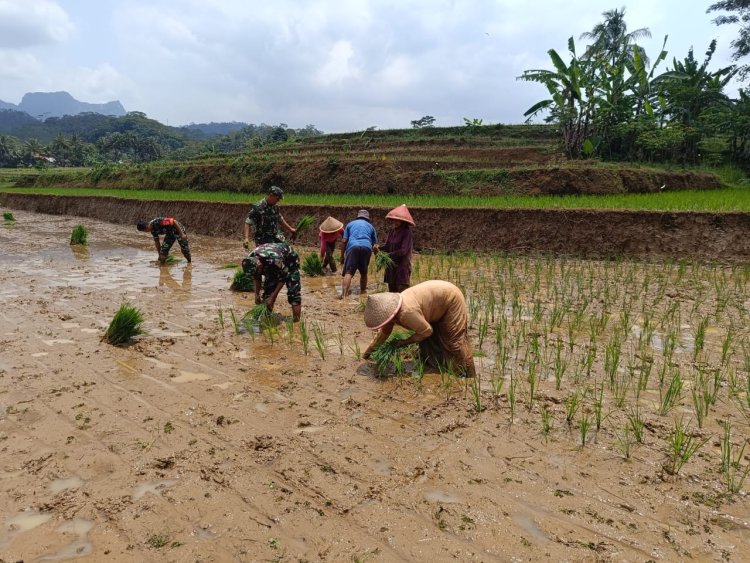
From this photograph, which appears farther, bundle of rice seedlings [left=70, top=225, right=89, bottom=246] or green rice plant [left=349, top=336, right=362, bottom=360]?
bundle of rice seedlings [left=70, top=225, right=89, bottom=246]

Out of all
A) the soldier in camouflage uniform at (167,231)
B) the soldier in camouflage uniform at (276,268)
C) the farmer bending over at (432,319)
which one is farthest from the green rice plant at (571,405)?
the soldier in camouflage uniform at (167,231)

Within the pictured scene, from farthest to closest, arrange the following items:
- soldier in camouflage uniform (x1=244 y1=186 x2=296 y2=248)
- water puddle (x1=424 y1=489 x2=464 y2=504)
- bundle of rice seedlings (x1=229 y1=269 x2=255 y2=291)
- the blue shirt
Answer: bundle of rice seedlings (x1=229 y1=269 x2=255 y2=291) < the blue shirt < soldier in camouflage uniform (x1=244 y1=186 x2=296 y2=248) < water puddle (x1=424 y1=489 x2=464 y2=504)

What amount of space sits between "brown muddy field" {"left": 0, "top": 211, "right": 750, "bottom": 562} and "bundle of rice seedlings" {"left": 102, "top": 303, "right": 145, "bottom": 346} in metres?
0.12

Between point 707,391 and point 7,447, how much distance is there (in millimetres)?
4524

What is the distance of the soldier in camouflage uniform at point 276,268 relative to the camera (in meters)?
5.38

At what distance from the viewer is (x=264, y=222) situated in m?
6.63

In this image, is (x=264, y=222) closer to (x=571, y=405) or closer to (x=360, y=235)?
(x=360, y=235)

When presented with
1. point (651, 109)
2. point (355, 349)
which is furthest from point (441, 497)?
point (651, 109)

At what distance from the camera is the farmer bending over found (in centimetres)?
362

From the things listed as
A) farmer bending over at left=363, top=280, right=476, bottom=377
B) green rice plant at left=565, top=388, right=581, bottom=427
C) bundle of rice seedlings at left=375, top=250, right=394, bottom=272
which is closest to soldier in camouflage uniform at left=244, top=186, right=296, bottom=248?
bundle of rice seedlings at left=375, top=250, right=394, bottom=272

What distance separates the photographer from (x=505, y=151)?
19.9 meters

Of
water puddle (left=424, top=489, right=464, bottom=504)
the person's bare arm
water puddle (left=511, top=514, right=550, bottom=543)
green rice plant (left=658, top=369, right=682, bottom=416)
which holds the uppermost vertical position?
the person's bare arm

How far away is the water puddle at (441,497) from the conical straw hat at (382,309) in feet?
4.45

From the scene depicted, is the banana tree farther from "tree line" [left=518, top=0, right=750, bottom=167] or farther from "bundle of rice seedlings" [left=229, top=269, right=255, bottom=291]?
"bundle of rice seedlings" [left=229, top=269, right=255, bottom=291]
